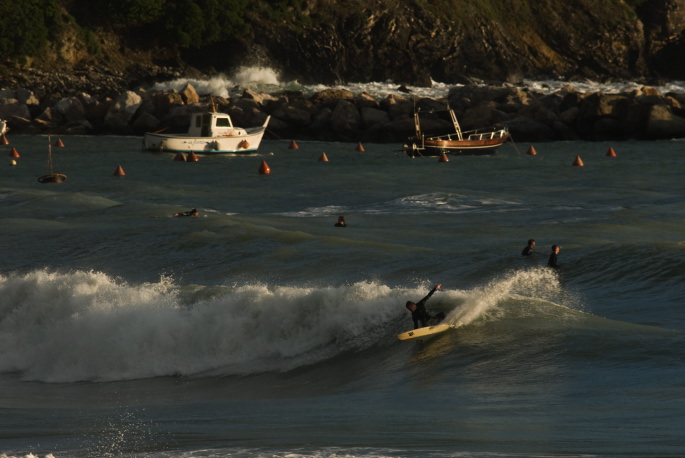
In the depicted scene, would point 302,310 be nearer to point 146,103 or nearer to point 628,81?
point 146,103

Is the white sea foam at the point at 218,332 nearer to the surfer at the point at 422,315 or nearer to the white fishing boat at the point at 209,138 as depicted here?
the surfer at the point at 422,315

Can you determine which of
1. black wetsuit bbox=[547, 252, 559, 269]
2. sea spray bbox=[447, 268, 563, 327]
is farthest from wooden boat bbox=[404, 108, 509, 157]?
sea spray bbox=[447, 268, 563, 327]

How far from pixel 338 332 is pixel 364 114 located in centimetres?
4503

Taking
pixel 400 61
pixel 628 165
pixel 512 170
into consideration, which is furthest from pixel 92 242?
pixel 400 61

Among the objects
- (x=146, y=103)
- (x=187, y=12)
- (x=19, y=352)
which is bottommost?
(x=19, y=352)

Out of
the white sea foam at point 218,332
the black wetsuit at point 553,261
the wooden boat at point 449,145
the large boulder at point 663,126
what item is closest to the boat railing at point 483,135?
the wooden boat at point 449,145

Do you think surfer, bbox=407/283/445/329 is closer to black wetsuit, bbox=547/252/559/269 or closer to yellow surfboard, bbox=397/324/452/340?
yellow surfboard, bbox=397/324/452/340

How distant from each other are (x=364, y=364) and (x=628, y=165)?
103 feet

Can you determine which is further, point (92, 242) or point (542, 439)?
point (92, 242)

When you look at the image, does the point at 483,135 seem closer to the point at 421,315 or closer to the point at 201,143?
the point at 201,143

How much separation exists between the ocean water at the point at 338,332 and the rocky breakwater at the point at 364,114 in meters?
23.4

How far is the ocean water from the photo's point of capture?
37.7ft

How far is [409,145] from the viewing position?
5006 cm

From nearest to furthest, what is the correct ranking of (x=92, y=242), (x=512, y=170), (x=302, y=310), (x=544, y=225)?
(x=302, y=310) < (x=92, y=242) < (x=544, y=225) < (x=512, y=170)
